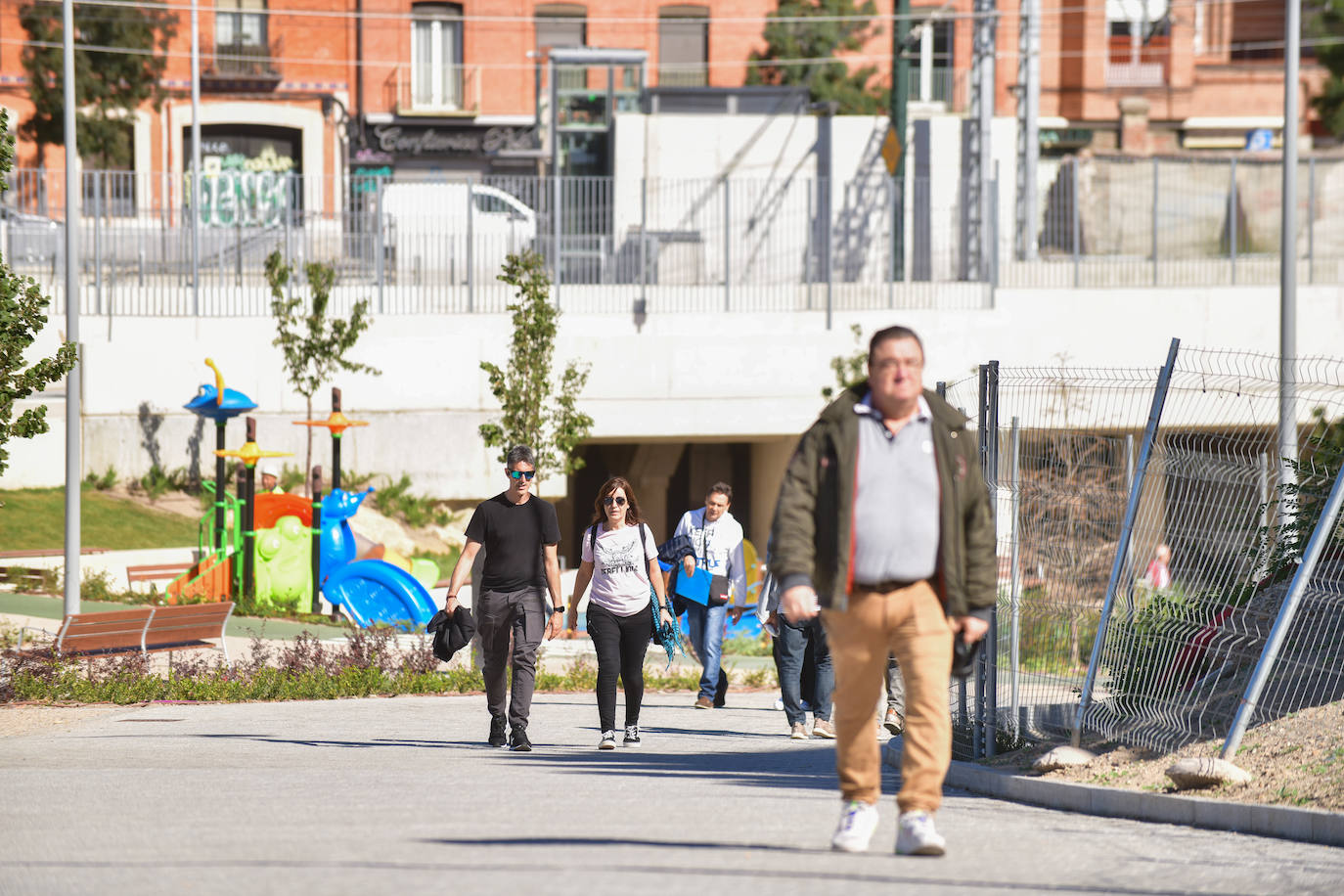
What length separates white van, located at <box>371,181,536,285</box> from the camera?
2903cm

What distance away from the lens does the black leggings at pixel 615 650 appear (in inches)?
425

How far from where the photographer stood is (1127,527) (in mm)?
8586

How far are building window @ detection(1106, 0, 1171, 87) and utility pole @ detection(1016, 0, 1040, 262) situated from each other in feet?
44.8


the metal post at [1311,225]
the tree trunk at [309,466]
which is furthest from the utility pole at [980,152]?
the tree trunk at [309,466]

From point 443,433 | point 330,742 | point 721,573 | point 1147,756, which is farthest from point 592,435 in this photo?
point 1147,756

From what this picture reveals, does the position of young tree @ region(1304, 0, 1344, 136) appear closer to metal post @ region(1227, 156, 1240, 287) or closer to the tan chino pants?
metal post @ region(1227, 156, 1240, 287)

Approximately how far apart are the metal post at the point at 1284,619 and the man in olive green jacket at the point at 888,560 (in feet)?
7.72

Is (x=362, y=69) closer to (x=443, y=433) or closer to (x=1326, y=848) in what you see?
(x=443, y=433)

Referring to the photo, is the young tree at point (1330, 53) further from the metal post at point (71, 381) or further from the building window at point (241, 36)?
the metal post at point (71, 381)

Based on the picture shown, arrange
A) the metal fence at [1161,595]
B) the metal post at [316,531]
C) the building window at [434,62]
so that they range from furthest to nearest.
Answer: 1. the building window at [434,62]
2. the metal post at [316,531]
3. the metal fence at [1161,595]

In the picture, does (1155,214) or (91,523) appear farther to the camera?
(1155,214)

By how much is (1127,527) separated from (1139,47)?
42.4 m

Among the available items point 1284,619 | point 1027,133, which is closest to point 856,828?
point 1284,619

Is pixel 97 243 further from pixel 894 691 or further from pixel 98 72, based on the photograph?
pixel 894 691
